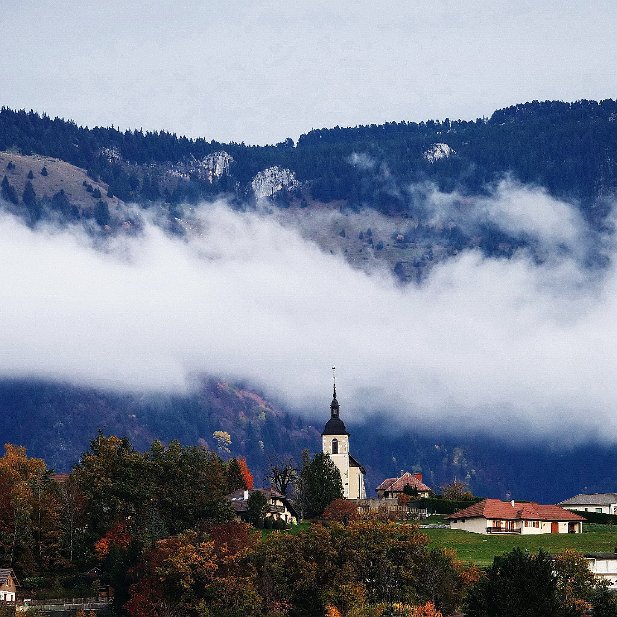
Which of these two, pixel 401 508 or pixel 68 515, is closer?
pixel 68 515

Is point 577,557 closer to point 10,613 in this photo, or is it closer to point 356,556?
point 356,556

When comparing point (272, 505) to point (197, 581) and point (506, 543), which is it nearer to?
point (506, 543)

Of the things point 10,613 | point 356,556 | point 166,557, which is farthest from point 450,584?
point 10,613

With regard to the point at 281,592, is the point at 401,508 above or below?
above

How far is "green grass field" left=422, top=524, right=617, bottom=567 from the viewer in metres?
139

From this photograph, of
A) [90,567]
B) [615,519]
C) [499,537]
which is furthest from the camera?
[615,519]

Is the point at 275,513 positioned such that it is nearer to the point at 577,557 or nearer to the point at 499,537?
the point at 499,537

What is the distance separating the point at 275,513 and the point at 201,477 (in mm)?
22086

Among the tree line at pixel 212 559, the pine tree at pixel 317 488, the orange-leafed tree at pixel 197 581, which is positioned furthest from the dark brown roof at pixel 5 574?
the pine tree at pixel 317 488

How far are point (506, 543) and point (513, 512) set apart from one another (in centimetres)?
1568

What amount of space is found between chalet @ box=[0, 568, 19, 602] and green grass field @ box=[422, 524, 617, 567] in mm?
30270

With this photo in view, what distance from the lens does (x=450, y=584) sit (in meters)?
118

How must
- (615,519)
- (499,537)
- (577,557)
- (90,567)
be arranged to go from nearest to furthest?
(577,557), (90,567), (499,537), (615,519)

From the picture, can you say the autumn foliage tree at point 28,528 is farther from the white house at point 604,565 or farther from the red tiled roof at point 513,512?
the red tiled roof at point 513,512
